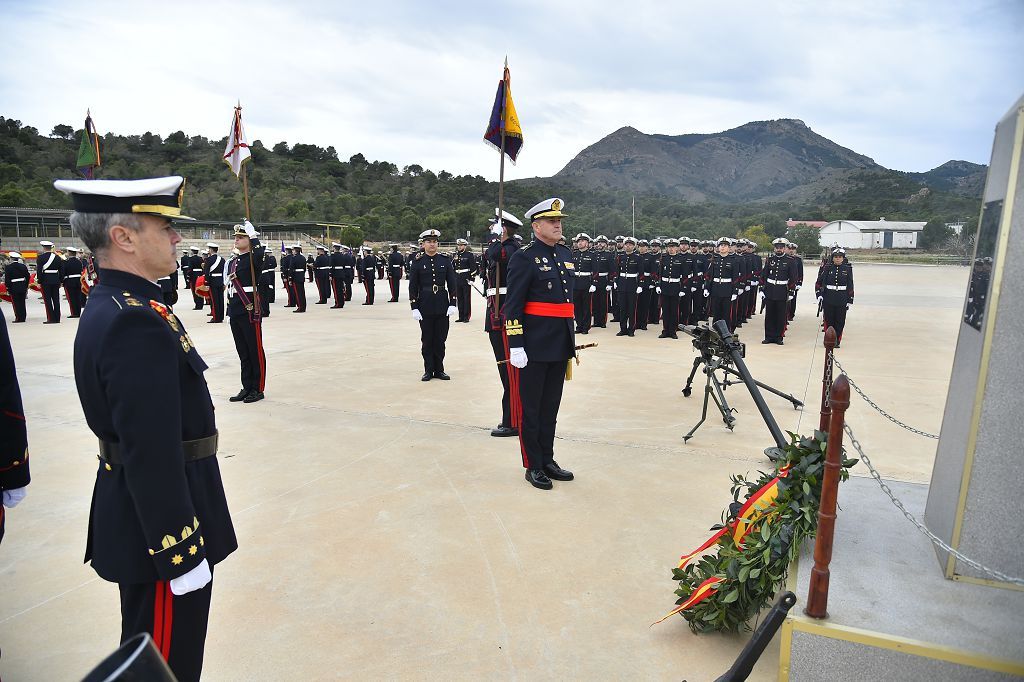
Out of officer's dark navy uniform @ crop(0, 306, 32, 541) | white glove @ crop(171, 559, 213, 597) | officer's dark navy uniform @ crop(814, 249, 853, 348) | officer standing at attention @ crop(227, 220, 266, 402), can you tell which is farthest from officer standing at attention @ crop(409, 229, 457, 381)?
officer's dark navy uniform @ crop(814, 249, 853, 348)

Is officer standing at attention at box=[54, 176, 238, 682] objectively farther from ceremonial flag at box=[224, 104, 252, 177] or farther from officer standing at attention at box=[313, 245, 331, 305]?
officer standing at attention at box=[313, 245, 331, 305]

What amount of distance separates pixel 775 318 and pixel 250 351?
8472 millimetres

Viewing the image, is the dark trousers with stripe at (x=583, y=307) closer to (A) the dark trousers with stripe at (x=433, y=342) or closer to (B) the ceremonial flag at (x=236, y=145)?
(A) the dark trousers with stripe at (x=433, y=342)

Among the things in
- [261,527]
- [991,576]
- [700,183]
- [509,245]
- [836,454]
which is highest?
[700,183]

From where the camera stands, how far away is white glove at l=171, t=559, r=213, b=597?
5.64ft

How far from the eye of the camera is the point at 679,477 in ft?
14.6

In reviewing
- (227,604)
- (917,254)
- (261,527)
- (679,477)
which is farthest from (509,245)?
(917,254)

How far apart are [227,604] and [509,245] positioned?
391 centimetres

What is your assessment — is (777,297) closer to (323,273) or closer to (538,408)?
(538,408)

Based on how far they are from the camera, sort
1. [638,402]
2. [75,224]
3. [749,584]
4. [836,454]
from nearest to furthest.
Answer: [75,224] < [836,454] < [749,584] < [638,402]

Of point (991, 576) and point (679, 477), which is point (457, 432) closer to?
point (679, 477)

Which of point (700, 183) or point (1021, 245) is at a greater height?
point (700, 183)

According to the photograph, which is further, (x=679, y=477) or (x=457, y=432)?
(x=457, y=432)

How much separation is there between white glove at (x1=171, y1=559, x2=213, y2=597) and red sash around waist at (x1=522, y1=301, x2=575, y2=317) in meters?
3.03
